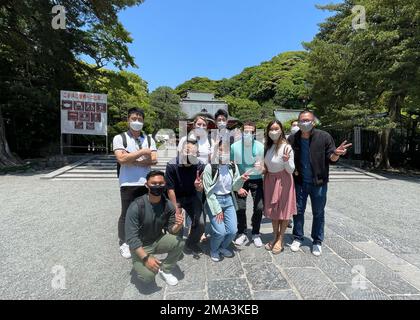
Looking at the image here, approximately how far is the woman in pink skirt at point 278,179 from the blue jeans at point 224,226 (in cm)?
50

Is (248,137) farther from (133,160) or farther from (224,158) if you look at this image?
(133,160)

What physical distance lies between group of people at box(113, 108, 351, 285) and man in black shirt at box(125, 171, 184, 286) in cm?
1

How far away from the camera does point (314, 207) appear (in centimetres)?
344

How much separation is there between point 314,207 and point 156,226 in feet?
6.19

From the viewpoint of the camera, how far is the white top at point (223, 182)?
3.31 meters

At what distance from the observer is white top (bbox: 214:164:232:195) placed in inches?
130

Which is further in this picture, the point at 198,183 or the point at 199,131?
the point at 199,131

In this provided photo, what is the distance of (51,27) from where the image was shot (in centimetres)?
1064

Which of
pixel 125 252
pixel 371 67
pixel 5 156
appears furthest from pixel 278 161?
pixel 5 156

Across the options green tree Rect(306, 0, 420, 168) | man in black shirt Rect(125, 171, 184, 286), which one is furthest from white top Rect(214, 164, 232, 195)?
green tree Rect(306, 0, 420, 168)

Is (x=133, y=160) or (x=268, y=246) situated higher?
(x=133, y=160)

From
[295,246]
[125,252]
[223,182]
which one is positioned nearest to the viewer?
[223,182]

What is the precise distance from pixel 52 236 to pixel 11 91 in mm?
12208
